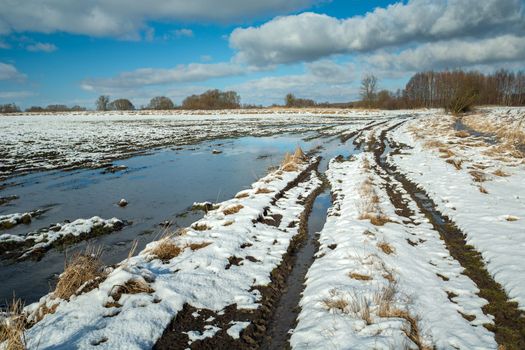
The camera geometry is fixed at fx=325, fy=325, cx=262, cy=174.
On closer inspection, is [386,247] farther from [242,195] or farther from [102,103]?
[102,103]

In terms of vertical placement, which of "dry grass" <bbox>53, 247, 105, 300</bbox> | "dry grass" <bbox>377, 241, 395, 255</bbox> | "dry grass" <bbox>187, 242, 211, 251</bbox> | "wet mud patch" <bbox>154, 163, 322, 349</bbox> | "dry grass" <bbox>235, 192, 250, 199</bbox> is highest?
"dry grass" <bbox>53, 247, 105, 300</bbox>

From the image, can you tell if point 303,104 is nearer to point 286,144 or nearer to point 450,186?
point 286,144

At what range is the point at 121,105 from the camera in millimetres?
129750

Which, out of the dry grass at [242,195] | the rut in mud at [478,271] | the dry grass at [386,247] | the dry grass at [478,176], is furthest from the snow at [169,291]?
the dry grass at [478,176]

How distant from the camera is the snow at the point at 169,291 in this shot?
430cm

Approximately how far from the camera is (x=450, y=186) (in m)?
11.7

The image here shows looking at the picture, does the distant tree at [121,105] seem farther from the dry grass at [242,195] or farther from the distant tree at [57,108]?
the dry grass at [242,195]

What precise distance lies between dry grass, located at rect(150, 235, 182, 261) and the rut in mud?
557 centimetres

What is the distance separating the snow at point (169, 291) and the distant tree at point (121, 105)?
5277 inches

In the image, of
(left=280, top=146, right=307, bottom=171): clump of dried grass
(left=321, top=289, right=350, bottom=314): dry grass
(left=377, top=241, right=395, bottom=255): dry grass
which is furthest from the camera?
(left=280, top=146, right=307, bottom=171): clump of dried grass

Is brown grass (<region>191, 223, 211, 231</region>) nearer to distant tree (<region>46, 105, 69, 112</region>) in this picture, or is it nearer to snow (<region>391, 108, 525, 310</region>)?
snow (<region>391, 108, 525, 310</region>)

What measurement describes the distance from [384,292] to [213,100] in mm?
116828

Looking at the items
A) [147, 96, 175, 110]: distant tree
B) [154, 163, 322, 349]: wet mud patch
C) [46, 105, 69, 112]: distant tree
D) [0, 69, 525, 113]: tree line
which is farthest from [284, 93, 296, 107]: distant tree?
[154, 163, 322, 349]: wet mud patch

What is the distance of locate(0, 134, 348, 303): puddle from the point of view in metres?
6.90
